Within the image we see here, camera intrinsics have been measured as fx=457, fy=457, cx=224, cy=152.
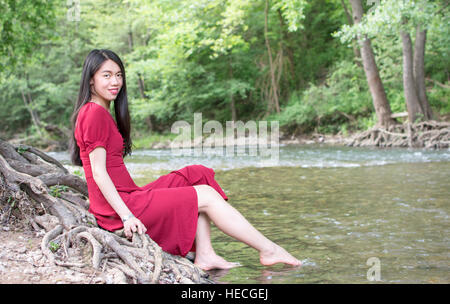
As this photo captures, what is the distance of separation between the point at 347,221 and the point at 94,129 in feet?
10.3

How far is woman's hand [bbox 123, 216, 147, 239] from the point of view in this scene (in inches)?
121

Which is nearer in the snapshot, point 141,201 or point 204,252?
point 141,201

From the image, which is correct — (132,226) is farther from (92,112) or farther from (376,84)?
(376,84)

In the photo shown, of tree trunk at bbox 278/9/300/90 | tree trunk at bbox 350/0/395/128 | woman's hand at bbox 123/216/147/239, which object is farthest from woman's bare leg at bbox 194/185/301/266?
tree trunk at bbox 278/9/300/90

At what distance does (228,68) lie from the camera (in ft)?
83.5

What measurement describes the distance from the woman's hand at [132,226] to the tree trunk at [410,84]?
550 inches

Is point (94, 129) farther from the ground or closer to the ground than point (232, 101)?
closer to the ground

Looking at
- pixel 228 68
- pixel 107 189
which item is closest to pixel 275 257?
pixel 107 189

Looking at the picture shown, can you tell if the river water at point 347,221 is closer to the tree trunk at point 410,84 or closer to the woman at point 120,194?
the woman at point 120,194

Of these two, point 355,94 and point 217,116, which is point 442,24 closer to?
point 355,94

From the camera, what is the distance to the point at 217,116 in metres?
26.0
